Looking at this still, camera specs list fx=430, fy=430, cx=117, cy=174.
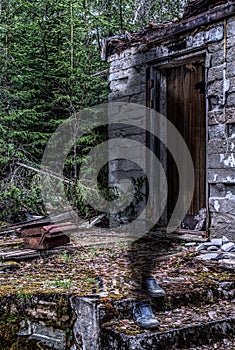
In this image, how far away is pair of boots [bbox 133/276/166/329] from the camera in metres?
2.41

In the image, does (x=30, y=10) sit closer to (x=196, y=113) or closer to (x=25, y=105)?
(x=25, y=105)

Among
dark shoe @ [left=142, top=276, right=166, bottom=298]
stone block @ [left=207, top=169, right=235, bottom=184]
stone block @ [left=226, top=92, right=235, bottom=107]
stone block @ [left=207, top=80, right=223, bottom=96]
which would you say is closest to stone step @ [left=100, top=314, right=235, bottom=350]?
dark shoe @ [left=142, top=276, right=166, bottom=298]

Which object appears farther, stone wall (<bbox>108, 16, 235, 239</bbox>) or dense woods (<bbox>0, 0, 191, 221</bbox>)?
dense woods (<bbox>0, 0, 191, 221</bbox>)

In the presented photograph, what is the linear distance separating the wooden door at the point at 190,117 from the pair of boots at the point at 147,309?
2.98 metres

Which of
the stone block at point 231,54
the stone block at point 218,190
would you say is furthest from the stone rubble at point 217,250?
the stone block at point 231,54

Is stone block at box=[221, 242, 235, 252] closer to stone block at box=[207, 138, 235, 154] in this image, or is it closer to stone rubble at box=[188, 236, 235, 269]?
stone rubble at box=[188, 236, 235, 269]

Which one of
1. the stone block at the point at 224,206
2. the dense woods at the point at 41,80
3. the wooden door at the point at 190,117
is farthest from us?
the dense woods at the point at 41,80

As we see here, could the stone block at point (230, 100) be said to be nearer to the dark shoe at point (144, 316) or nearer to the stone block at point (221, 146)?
the stone block at point (221, 146)

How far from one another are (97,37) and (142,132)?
3175 millimetres

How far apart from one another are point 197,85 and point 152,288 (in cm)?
359

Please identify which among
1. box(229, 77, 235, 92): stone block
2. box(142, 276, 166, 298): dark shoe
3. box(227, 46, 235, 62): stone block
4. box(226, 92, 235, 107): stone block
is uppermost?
box(227, 46, 235, 62): stone block

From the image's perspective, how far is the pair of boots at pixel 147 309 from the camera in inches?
95.0

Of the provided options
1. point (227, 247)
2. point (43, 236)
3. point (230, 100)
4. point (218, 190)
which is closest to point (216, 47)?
point (230, 100)

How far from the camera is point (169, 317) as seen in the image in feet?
8.59
